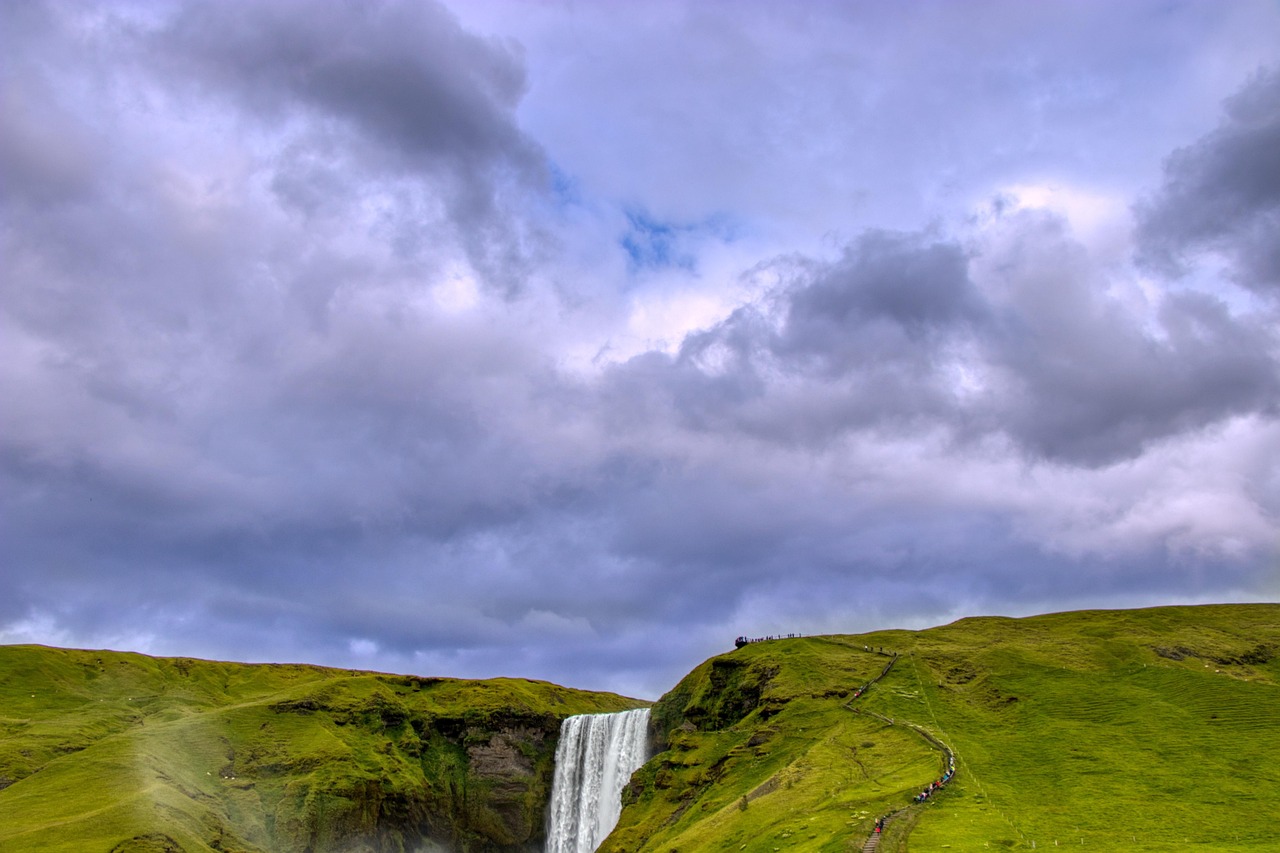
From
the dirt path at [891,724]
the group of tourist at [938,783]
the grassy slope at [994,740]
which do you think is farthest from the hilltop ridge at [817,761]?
the group of tourist at [938,783]

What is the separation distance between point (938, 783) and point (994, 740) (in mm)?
21805

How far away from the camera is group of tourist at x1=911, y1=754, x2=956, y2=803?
305 feet

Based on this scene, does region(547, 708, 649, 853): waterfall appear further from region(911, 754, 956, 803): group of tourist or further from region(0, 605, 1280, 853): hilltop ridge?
region(911, 754, 956, 803): group of tourist

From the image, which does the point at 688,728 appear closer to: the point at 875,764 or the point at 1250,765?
the point at 875,764

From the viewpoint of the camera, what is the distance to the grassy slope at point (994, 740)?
87062mm

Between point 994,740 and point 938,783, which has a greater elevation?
point 994,740

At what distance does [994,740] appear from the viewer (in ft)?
378

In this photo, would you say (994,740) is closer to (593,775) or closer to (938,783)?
(938,783)

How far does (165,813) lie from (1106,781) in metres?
128

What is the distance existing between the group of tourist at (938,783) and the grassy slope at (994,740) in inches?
41.1

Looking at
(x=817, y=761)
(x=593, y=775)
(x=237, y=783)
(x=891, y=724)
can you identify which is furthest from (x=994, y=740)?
(x=237, y=783)

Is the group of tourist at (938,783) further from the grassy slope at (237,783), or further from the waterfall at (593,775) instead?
the grassy slope at (237,783)

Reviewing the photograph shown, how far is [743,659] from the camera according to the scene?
168m

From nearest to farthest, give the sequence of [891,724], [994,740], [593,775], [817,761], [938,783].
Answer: [938,783], [994,740], [817,761], [891,724], [593,775]
